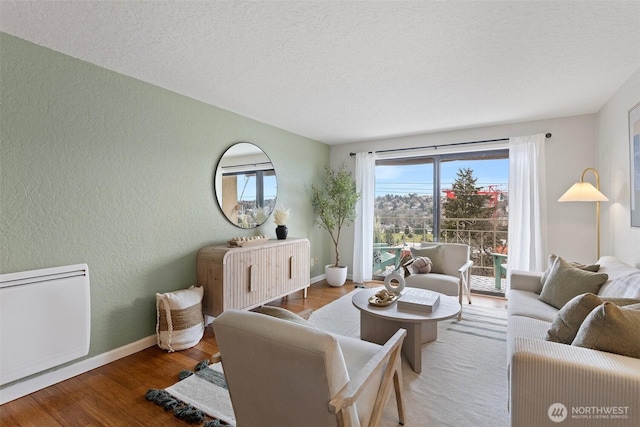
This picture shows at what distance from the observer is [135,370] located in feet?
7.35

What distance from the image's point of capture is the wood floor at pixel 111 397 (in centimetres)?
171

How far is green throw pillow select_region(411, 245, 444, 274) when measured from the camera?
3.61 m

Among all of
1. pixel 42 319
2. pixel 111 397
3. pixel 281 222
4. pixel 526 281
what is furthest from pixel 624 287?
pixel 42 319

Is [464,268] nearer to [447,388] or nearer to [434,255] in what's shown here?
[434,255]

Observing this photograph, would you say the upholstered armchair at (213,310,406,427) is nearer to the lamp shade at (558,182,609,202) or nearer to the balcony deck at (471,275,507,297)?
the lamp shade at (558,182,609,202)

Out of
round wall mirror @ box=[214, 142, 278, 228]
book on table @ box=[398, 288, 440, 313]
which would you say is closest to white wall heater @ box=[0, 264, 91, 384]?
round wall mirror @ box=[214, 142, 278, 228]

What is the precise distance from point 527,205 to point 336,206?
2558mm

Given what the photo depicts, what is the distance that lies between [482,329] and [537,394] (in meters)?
2.02

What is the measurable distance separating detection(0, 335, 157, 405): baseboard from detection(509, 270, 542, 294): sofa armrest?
3.42 meters

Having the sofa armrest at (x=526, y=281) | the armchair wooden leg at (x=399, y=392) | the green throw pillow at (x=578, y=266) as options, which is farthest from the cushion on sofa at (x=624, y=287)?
the armchair wooden leg at (x=399, y=392)

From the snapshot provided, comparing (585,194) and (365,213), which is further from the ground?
(585,194)

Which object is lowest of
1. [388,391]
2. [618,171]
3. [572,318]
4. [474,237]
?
[388,391]

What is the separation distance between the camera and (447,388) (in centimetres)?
200

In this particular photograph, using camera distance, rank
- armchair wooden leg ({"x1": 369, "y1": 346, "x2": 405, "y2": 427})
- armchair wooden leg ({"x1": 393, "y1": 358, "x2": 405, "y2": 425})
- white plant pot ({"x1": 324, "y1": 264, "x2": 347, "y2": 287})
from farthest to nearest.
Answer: white plant pot ({"x1": 324, "y1": 264, "x2": 347, "y2": 287}), armchair wooden leg ({"x1": 393, "y1": 358, "x2": 405, "y2": 425}), armchair wooden leg ({"x1": 369, "y1": 346, "x2": 405, "y2": 427})
